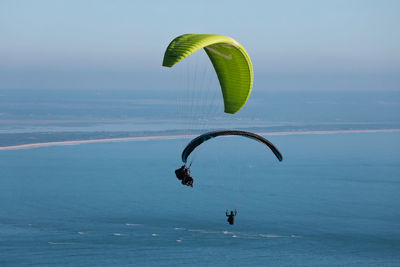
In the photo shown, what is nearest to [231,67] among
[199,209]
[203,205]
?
[199,209]

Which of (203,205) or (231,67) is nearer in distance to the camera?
(231,67)

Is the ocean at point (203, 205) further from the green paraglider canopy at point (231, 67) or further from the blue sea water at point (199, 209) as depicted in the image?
the green paraglider canopy at point (231, 67)

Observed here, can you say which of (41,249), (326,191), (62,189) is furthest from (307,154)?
(41,249)

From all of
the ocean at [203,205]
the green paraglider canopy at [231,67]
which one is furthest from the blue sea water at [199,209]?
the green paraglider canopy at [231,67]

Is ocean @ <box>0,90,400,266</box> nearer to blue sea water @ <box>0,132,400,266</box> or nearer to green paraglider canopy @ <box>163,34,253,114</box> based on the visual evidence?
blue sea water @ <box>0,132,400,266</box>

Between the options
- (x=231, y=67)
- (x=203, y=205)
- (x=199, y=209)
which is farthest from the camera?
(x=203, y=205)

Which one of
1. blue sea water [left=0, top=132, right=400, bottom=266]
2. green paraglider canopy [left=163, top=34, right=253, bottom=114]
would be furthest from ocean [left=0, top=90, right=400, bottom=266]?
green paraglider canopy [left=163, top=34, right=253, bottom=114]

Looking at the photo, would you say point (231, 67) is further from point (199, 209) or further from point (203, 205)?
point (203, 205)

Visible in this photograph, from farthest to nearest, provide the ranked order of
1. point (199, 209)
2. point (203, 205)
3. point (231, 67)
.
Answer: point (203, 205) → point (199, 209) → point (231, 67)
